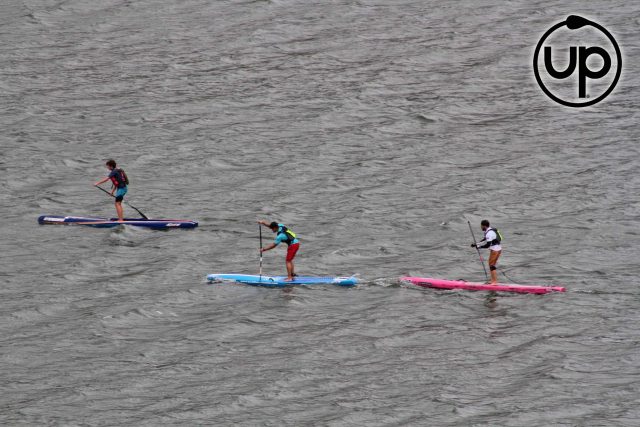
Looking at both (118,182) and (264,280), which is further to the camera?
(118,182)

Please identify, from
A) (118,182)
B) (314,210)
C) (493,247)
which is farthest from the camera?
(314,210)

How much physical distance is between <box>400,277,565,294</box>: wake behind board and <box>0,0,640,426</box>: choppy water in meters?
0.38

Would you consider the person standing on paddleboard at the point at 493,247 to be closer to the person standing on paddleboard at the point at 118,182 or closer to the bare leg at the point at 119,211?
the person standing on paddleboard at the point at 118,182

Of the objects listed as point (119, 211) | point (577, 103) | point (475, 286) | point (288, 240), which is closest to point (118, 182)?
point (119, 211)

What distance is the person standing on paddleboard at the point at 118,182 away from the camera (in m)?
43.0

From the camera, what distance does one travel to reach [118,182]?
141ft

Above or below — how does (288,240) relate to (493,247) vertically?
above

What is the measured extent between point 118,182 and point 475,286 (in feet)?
44.6

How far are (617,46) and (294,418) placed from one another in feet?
114

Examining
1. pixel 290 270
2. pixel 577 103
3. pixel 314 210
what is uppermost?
pixel 577 103

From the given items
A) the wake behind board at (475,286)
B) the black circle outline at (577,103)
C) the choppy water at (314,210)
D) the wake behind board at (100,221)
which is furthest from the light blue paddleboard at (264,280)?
the black circle outline at (577,103)

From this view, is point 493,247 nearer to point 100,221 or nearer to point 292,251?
point 292,251

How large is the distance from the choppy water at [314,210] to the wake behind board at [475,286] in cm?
38

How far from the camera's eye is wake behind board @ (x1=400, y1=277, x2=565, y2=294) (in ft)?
120
